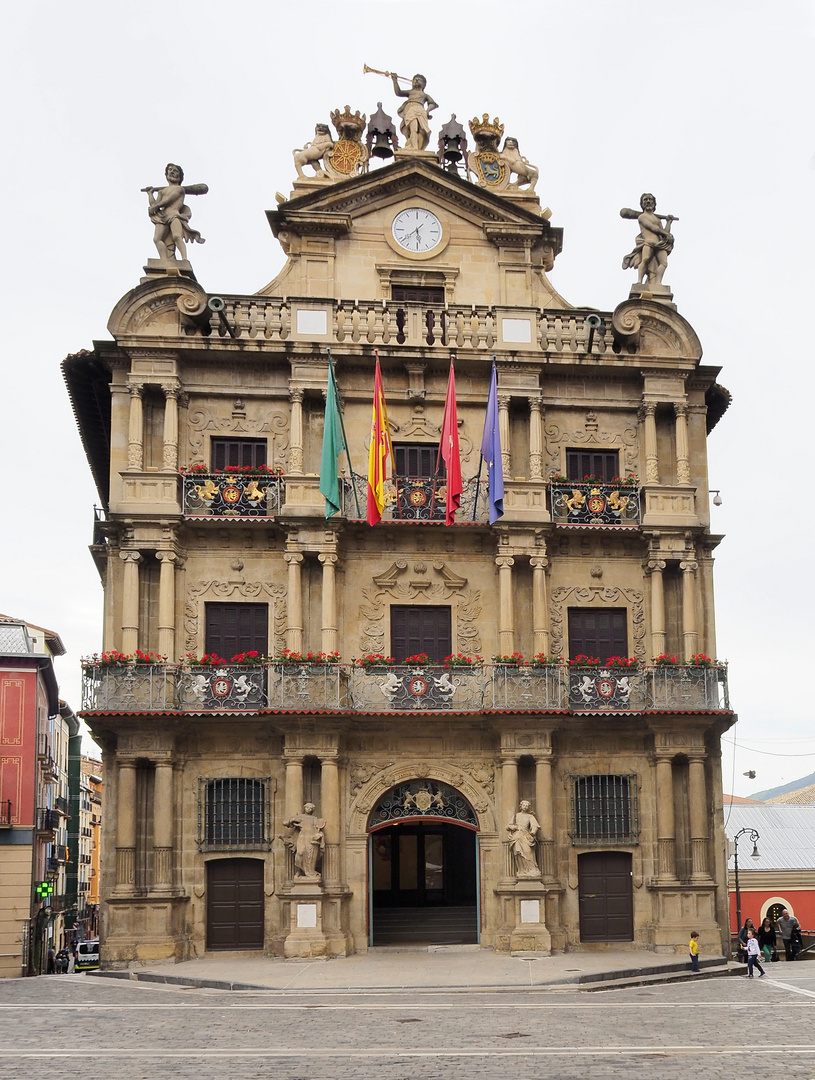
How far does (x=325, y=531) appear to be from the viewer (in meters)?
31.7

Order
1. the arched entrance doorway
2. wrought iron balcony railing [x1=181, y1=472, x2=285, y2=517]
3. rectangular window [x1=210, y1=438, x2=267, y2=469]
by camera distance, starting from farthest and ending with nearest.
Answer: rectangular window [x1=210, y1=438, x2=267, y2=469], wrought iron balcony railing [x1=181, y1=472, x2=285, y2=517], the arched entrance doorway

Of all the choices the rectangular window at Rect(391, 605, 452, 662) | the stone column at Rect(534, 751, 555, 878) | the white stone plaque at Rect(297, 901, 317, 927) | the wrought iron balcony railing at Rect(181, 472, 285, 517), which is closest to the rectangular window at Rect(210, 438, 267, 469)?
the wrought iron balcony railing at Rect(181, 472, 285, 517)

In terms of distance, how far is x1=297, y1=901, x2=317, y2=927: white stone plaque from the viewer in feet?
96.0

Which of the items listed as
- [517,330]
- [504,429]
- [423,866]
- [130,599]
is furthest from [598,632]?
[130,599]

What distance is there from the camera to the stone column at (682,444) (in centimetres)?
3300

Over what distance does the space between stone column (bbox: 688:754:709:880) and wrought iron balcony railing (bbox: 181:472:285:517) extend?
456 inches

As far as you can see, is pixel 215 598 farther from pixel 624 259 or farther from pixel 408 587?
pixel 624 259

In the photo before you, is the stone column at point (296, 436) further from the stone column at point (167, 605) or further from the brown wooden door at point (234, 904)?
the brown wooden door at point (234, 904)

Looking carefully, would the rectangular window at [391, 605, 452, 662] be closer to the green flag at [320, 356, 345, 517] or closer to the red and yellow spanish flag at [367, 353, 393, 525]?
the red and yellow spanish flag at [367, 353, 393, 525]

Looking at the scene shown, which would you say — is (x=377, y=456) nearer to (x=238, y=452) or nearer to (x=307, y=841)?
(x=238, y=452)

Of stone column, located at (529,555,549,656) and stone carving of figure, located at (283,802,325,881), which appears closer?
stone carving of figure, located at (283,802,325,881)

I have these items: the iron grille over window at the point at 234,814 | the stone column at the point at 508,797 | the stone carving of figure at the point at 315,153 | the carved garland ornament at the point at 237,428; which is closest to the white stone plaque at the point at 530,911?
the stone column at the point at 508,797

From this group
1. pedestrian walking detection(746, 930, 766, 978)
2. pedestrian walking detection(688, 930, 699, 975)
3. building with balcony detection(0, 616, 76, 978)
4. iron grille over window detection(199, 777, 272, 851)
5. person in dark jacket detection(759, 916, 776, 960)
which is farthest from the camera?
building with balcony detection(0, 616, 76, 978)

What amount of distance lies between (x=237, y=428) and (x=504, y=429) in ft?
21.6
